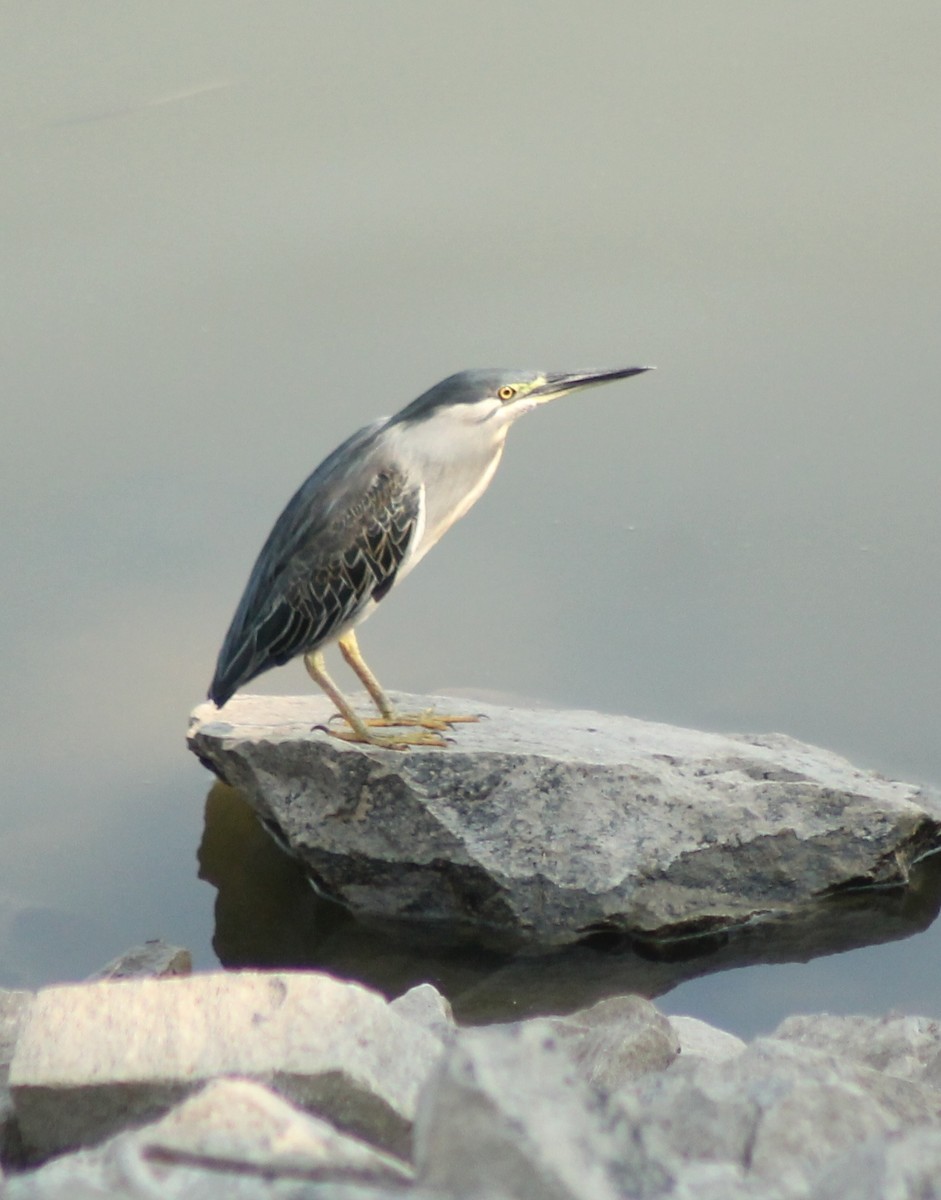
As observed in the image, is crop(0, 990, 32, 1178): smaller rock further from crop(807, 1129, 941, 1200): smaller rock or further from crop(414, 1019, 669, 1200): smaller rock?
crop(807, 1129, 941, 1200): smaller rock

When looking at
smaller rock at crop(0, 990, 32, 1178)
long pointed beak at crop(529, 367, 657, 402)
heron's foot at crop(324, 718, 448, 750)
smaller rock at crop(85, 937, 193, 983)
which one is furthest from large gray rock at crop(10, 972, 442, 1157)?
long pointed beak at crop(529, 367, 657, 402)

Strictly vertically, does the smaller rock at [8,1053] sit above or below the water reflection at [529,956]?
above

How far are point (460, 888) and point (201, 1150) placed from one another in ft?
8.02

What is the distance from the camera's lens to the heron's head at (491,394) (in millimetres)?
4707

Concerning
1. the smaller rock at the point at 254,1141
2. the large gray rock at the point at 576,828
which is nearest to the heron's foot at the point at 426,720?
the large gray rock at the point at 576,828

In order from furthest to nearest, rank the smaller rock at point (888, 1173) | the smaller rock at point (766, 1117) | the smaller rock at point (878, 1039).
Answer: the smaller rock at point (878, 1039), the smaller rock at point (766, 1117), the smaller rock at point (888, 1173)

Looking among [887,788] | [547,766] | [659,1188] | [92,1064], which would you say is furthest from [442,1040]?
[887,788]

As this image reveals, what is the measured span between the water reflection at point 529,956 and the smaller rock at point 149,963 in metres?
0.50

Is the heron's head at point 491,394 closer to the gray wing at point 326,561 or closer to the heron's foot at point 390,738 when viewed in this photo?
the gray wing at point 326,561

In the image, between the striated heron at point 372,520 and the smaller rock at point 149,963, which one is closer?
the smaller rock at point 149,963

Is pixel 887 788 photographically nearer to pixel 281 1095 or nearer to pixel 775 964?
pixel 775 964

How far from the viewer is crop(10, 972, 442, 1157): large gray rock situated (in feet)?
9.57

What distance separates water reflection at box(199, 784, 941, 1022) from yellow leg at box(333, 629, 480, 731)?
58cm

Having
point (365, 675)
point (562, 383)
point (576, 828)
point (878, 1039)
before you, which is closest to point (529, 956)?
point (576, 828)
